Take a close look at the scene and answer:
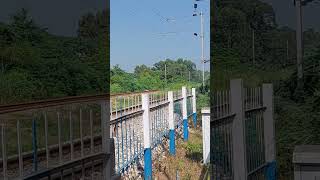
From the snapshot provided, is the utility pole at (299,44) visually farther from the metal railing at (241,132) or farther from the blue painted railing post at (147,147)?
the blue painted railing post at (147,147)

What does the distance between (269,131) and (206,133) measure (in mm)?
419

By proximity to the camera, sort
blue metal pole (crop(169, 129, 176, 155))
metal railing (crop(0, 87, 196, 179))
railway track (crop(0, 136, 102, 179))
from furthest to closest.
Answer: blue metal pole (crop(169, 129, 176, 155))
metal railing (crop(0, 87, 196, 179))
railway track (crop(0, 136, 102, 179))

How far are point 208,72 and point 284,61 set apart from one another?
1.76 feet

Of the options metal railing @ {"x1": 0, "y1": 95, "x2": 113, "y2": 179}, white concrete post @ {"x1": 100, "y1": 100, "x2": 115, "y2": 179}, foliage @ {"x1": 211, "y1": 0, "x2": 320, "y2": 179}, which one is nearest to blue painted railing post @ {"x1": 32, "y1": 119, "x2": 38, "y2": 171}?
metal railing @ {"x1": 0, "y1": 95, "x2": 113, "y2": 179}

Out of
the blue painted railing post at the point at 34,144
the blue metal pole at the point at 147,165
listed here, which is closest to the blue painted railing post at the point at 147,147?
the blue metal pole at the point at 147,165

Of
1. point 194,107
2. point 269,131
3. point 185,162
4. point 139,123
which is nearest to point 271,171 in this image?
point 269,131

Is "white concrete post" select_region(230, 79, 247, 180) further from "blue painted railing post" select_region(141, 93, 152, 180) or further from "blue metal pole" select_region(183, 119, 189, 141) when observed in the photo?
"blue painted railing post" select_region(141, 93, 152, 180)

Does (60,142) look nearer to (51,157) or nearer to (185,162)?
(51,157)

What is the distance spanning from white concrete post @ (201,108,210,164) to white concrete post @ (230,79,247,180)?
0.57 feet

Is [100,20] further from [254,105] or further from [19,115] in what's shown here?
[254,105]

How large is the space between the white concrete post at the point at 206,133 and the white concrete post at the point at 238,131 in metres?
0.17

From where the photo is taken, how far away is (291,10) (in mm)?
2023

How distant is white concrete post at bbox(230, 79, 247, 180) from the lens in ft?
6.04

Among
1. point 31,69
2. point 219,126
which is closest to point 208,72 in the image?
point 219,126
